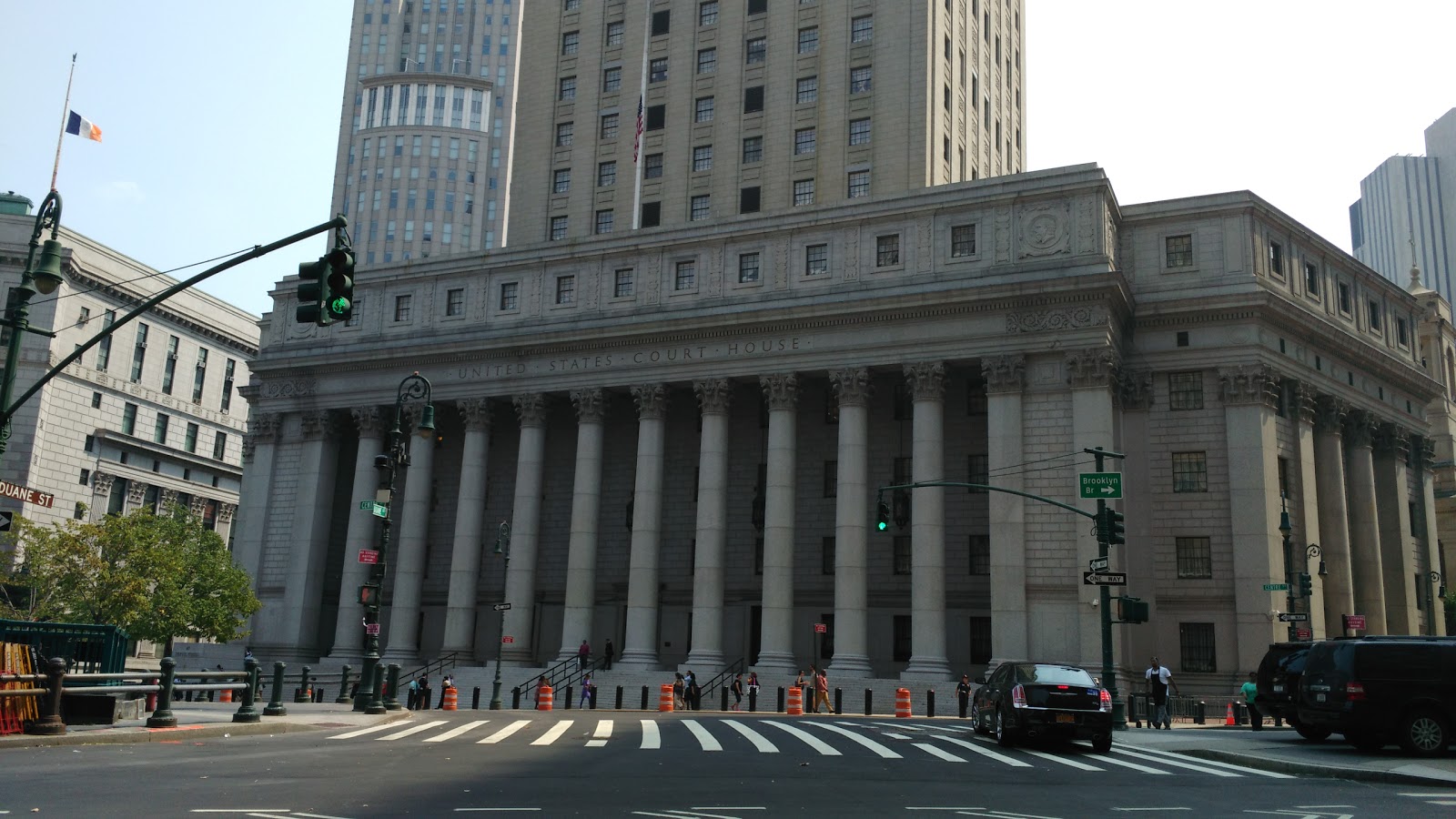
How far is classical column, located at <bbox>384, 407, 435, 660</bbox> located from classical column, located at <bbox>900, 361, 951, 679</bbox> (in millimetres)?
24791

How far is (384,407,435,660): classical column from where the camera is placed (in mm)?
59000


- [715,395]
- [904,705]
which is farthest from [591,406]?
[904,705]

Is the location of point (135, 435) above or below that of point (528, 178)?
below

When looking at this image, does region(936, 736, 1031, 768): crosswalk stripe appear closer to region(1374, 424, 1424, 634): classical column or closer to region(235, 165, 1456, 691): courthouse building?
region(235, 165, 1456, 691): courthouse building

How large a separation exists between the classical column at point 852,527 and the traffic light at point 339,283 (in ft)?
111

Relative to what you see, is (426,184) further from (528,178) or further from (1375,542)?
(1375,542)

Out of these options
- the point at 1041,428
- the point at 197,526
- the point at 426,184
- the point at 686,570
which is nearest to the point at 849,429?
the point at 1041,428

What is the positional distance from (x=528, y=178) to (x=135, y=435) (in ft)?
130

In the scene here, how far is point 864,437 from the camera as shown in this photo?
169 ft

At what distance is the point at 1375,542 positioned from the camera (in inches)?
2276

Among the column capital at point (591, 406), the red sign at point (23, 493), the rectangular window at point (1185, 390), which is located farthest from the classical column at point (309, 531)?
the rectangular window at point (1185, 390)

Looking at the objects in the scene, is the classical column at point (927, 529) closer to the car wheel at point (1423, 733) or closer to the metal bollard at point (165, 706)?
the car wheel at point (1423, 733)

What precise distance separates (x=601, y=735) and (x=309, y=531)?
4070cm

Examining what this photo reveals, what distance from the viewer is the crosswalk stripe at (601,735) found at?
23531 mm
